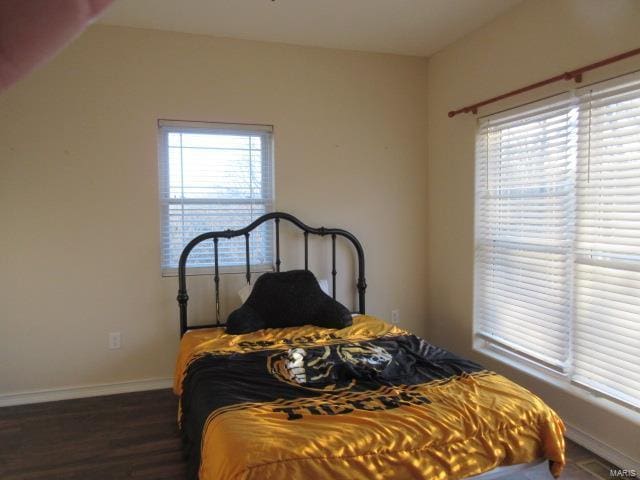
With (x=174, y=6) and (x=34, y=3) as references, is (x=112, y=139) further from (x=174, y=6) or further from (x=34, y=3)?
(x=34, y=3)

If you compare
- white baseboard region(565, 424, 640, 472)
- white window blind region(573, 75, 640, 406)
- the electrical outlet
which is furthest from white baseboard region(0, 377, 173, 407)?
white window blind region(573, 75, 640, 406)

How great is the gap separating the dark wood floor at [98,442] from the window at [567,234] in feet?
1.82

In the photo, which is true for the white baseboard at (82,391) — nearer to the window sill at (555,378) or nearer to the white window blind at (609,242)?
the window sill at (555,378)

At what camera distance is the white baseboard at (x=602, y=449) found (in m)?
2.14

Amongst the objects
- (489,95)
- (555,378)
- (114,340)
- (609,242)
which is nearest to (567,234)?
(609,242)

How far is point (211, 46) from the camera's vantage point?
3152 millimetres

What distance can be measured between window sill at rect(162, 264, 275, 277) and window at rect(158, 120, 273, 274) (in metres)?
0.02

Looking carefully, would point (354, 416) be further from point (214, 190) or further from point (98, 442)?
point (214, 190)

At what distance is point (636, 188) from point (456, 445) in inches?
56.3

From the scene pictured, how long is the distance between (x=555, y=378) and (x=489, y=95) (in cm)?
176

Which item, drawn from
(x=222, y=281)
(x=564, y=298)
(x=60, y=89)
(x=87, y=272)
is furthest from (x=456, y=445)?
(x=60, y=89)

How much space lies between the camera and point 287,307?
294 cm

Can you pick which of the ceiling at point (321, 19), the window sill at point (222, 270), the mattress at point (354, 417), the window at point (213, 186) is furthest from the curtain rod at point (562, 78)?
the window sill at point (222, 270)

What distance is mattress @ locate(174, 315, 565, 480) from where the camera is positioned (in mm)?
1514
